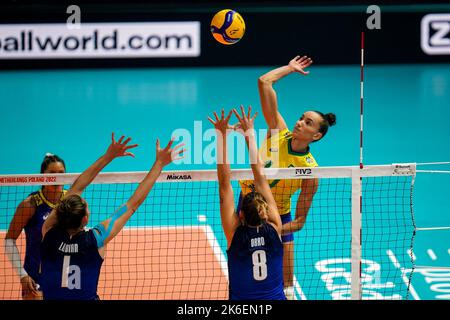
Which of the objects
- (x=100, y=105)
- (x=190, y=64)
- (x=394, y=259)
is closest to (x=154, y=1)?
(x=190, y=64)

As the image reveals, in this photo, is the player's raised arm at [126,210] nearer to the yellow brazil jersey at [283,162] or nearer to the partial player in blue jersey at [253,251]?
the partial player in blue jersey at [253,251]

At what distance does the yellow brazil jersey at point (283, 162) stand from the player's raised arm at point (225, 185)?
137 centimetres

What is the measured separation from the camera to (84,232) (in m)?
7.28

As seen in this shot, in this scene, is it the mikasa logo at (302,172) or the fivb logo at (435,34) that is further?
the fivb logo at (435,34)

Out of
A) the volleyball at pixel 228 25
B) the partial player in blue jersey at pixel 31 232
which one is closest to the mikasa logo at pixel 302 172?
the partial player in blue jersey at pixel 31 232

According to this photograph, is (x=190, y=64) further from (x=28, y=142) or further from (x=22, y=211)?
(x=22, y=211)

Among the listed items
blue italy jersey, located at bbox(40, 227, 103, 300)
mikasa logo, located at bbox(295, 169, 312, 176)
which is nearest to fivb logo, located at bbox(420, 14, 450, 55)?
mikasa logo, located at bbox(295, 169, 312, 176)

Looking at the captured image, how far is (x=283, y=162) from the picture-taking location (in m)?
9.65

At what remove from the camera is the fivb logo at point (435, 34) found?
21.6m

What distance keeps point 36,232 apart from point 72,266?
5.98ft

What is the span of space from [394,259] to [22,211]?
18.6ft

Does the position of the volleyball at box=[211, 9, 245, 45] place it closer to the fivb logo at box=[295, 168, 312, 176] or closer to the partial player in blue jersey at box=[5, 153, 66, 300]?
the fivb logo at box=[295, 168, 312, 176]

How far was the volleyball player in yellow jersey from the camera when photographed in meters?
9.45

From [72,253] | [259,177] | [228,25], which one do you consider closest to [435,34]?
[228,25]
